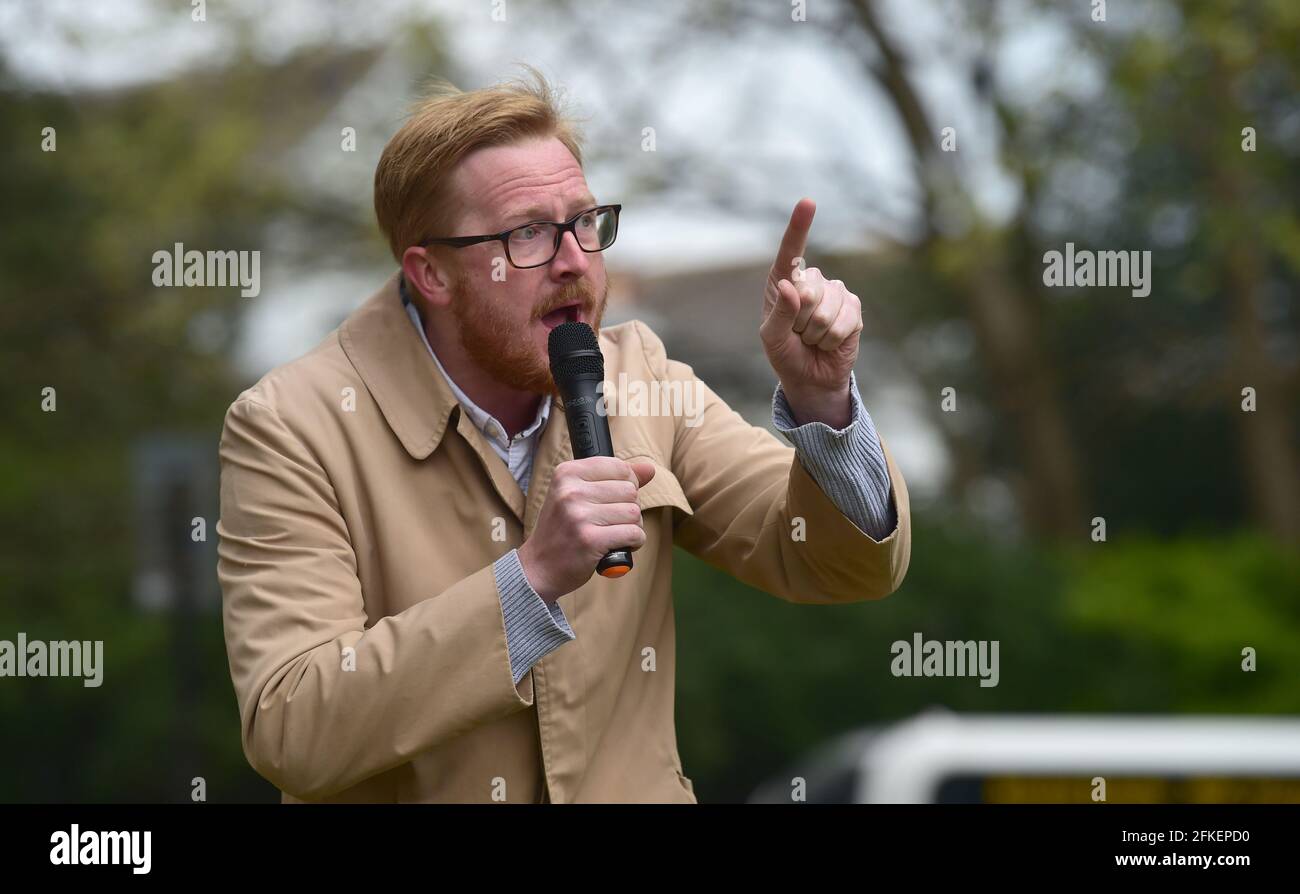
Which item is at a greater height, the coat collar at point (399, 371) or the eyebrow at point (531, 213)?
the eyebrow at point (531, 213)

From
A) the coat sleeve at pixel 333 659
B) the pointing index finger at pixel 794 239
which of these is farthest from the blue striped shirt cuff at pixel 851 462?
the coat sleeve at pixel 333 659

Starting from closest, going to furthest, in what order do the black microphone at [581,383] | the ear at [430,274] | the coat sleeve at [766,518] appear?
1. the black microphone at [581,383]
2. the coat sleeve at [766,518]
3. the ear at [430,274]

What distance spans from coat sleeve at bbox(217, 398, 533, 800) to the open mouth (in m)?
0.51

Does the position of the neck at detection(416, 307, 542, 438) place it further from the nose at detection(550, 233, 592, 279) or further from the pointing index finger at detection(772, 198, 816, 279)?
the pointing index finger at detection(772, 198, 816, 279)

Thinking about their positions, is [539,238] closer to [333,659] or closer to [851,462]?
[851,462]

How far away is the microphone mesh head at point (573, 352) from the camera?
2.76 m

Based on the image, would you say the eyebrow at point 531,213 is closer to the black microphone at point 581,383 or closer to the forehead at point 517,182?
the forehead at point 517,182

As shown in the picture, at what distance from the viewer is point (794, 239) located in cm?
273

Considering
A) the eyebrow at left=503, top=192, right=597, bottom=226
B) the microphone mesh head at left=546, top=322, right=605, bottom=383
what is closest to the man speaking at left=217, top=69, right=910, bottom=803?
the eyebrow at left=503, top=192, right=597, bottom=226

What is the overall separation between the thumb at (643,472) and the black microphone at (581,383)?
5 cm

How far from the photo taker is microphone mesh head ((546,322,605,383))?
2758 millimetres

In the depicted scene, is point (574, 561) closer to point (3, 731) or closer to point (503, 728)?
point (503, 728)
